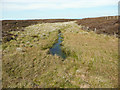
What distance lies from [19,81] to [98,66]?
11.2 m

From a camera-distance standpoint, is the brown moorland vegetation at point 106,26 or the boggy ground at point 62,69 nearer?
the boggy ground at point 62,69

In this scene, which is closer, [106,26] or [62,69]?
[62,69]

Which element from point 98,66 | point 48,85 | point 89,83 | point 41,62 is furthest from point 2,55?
point 98,66

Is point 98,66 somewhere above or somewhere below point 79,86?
above

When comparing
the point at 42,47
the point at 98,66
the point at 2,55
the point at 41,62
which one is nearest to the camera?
the point at 98,66

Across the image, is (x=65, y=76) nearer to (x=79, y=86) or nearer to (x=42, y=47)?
(x=79, y=86)

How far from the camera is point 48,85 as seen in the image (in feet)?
33.4

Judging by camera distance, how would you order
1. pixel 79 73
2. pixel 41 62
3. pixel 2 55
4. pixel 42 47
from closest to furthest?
pixel 79 73 < pixel 41 62 < pixel 2 55 < pixel 42 47

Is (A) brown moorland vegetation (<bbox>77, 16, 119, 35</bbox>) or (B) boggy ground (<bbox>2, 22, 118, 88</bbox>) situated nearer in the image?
(B) boggy ground (<bbox>2, 22, 118, 88</bbox>)

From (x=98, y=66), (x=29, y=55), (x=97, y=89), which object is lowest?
(x=97, y=89)

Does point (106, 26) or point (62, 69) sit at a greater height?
point (106, 26)

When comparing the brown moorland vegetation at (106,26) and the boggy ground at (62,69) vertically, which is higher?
the brown moorland vegetation at (106,26)

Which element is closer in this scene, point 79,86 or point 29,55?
point 79,86

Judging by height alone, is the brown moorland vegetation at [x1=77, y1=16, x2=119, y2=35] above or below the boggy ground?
above
